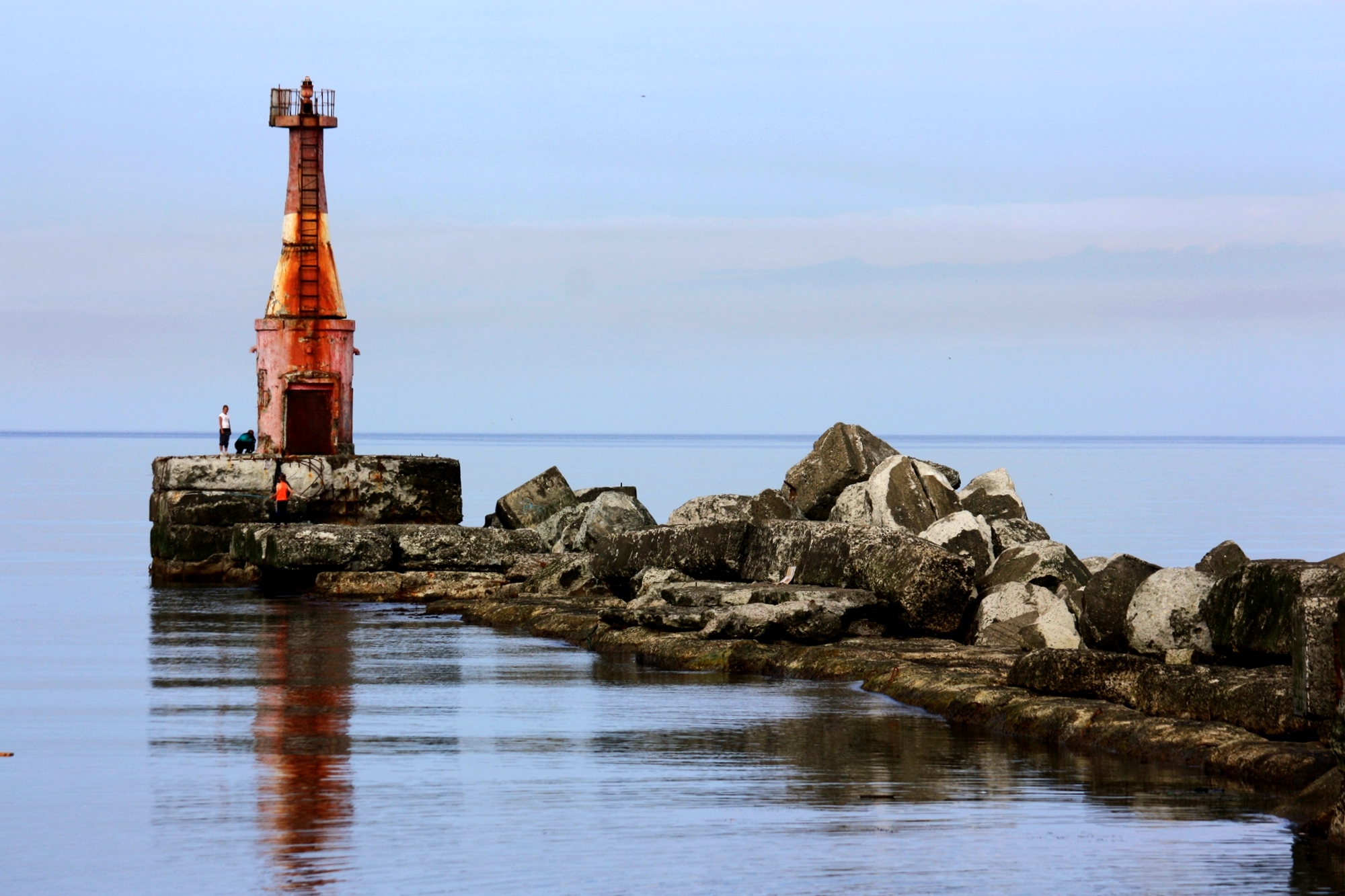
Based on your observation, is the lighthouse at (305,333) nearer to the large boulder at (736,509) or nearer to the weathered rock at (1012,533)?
the large boulder at (736,509)

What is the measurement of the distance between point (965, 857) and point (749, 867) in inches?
43.1

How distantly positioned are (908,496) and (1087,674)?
11.1m

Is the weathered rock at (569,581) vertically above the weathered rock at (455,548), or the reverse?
the weathered rock at (455,548)

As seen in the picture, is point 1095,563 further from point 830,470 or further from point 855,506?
point 830,470

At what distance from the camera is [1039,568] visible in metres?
19.4

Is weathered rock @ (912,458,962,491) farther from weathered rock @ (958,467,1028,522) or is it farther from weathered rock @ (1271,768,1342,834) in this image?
weathered rock @ (1271,768,1342,834)

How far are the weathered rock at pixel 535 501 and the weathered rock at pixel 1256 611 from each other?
68.3 ft

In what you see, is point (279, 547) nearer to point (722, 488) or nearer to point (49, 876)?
point (49, 876)

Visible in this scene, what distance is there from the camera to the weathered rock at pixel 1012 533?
2367cm

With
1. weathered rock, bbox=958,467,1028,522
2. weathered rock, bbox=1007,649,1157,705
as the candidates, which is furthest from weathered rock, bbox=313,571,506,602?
weathered rock, bbox=1007,649,1157,705

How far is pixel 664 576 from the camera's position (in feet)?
67.3

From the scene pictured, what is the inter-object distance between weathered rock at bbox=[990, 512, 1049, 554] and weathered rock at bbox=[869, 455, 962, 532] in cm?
60

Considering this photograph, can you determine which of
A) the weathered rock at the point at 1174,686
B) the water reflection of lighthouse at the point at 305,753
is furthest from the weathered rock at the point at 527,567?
the weathered rock at the point at 1174,686

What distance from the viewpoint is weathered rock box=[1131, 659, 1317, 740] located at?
37.0 ft
